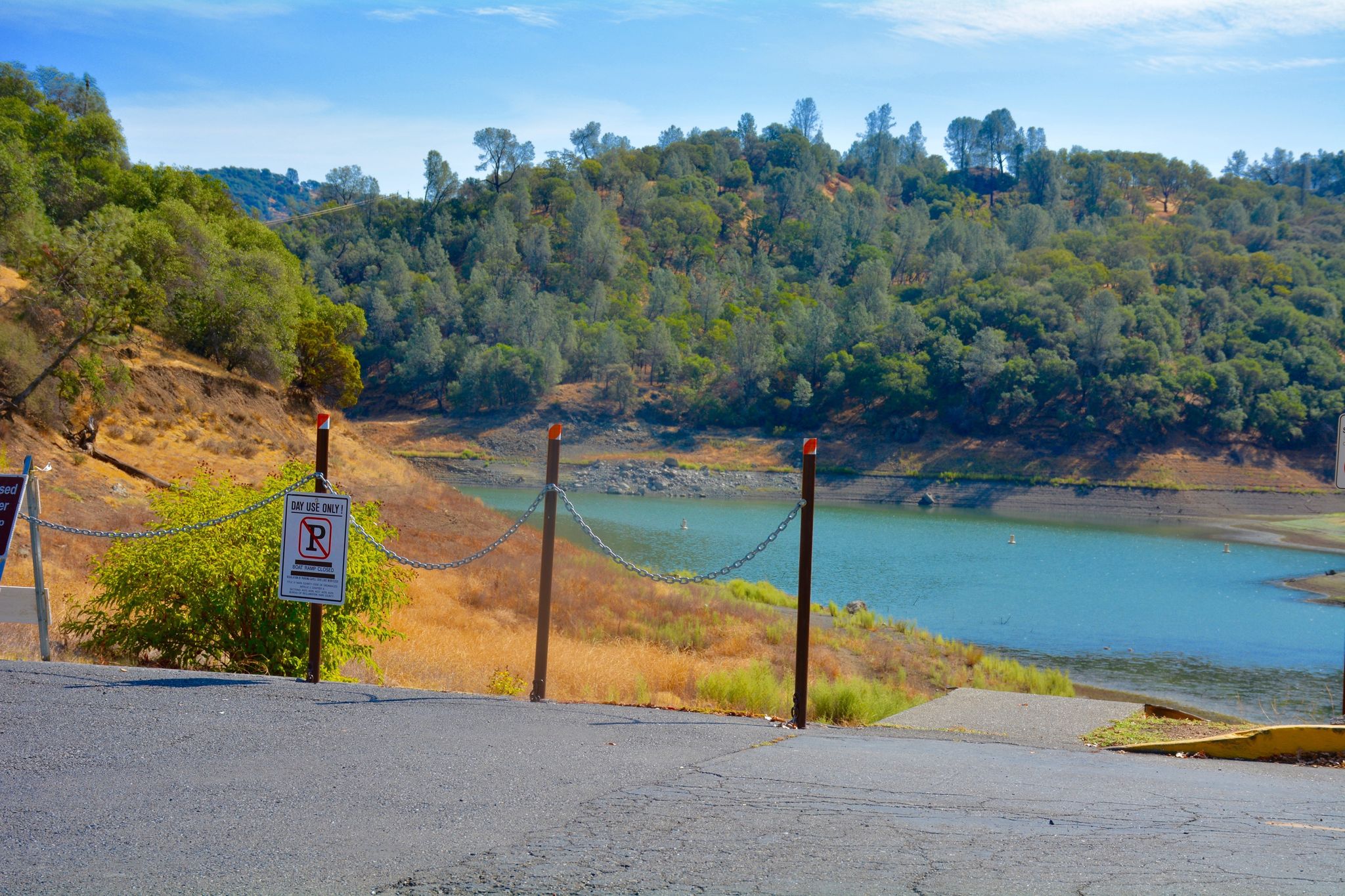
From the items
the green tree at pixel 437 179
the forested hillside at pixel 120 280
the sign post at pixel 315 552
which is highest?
the green tree at pixel 437 179

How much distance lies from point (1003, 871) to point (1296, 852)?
59.9 inches

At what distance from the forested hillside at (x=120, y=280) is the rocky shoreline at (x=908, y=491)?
3435 cm

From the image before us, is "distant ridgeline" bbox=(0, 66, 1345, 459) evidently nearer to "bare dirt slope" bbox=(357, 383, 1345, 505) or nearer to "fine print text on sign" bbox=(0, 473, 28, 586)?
"bare dirt slope" bbox=(357, 383, 1345, 505)

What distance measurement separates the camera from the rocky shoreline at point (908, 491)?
241 ft

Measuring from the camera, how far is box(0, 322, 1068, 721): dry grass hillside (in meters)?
12.1

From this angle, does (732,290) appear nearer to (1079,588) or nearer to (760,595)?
(1079,588)

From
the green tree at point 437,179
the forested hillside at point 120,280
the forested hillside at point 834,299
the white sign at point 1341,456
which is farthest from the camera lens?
the green tree at point 437,179

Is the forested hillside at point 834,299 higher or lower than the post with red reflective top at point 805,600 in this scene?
higher

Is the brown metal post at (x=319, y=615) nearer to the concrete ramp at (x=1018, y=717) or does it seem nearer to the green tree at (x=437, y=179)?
the concrete ramp at (x=1018, y=717)

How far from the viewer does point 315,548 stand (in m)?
8.48

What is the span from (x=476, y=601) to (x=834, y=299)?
110 metres

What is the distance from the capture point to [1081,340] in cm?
9250

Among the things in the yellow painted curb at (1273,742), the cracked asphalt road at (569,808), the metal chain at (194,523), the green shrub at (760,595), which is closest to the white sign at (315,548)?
the metal chain at (194,523)

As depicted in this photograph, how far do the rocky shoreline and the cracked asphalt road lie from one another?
2716 inches
